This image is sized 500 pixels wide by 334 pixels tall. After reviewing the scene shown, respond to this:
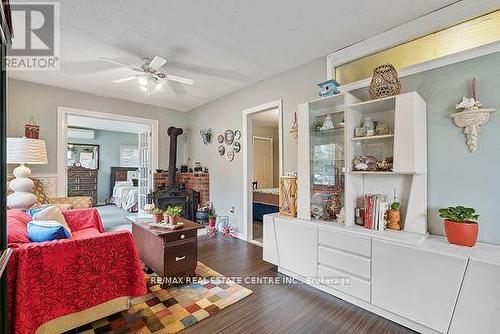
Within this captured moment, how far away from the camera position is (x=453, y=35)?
2002 mm

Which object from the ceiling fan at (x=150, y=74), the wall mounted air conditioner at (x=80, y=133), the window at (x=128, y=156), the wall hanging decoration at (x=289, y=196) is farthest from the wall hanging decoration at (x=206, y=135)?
the wall mounted air conditioner at (x=80, y=133)

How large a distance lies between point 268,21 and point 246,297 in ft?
8.40

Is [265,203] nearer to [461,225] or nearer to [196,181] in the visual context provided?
[196,181]

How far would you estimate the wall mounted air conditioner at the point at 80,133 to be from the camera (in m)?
7.14

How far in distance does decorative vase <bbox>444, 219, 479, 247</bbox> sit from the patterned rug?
1.74m

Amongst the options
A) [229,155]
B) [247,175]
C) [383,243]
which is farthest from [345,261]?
[229,155]

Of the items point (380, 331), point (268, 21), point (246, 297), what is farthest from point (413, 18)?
point (246, 297)

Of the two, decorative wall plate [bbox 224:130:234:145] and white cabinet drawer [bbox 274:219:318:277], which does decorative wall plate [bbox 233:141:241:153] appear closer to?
decorative wall plate [bbox 224:130:234:145]

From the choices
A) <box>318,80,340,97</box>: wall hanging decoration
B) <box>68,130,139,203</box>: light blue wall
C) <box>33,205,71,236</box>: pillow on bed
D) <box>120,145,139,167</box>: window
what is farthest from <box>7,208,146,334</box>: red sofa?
<box>120,145,139,167</box>: window

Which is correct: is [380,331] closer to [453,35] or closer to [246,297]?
[246,297]

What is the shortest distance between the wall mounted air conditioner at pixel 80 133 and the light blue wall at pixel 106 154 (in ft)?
0.59

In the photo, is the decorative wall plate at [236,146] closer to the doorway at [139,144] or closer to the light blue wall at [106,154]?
the doorway at [139,144]

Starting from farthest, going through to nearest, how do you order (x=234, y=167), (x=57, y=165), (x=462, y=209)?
(x=234, y=167)
(x=57, y=165)
(x=462, y=209)

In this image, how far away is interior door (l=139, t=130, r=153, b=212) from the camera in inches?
196
